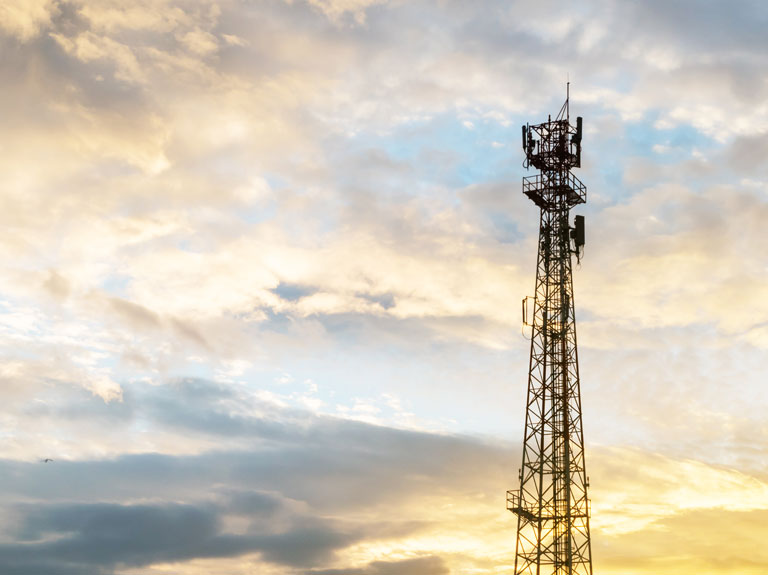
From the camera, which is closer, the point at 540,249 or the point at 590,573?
the point at 590,573

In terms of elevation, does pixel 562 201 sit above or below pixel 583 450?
above

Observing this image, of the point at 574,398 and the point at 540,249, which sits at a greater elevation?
the point at 540,249

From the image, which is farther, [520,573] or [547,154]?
[547,154]

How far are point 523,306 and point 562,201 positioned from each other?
11.4m

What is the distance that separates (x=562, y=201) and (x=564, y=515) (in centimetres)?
3062

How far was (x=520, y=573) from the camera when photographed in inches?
3361

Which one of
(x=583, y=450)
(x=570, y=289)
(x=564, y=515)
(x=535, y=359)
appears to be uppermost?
(x=570, y=289)

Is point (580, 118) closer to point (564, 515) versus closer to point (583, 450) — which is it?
point (583, 450)

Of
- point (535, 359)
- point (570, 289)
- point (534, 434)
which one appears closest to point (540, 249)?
point (570, 289)

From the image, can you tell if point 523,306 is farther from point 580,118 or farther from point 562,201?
point 580,118

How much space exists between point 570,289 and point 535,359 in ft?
25.5

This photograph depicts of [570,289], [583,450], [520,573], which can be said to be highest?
[570,289]

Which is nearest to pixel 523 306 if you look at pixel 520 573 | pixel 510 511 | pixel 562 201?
pixel 562 201

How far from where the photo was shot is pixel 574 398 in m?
87.8
